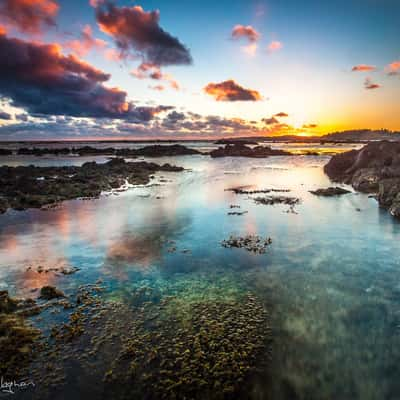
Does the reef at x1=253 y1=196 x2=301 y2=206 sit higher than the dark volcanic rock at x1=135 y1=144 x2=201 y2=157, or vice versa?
the dark volcanic rock at x1=135 y1=144 x2=201 y2=157

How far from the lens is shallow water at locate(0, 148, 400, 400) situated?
8.97 metres

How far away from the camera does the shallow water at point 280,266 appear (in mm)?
8969

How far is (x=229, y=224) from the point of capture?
24.1 m

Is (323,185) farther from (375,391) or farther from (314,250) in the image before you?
(375,391)

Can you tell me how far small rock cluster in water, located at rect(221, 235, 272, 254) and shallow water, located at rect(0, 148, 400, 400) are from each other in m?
0.51

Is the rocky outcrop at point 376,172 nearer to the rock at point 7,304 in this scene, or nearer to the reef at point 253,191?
the reef at point 253,191

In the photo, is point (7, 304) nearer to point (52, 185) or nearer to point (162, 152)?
point (52, 185)

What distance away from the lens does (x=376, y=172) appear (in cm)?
3969

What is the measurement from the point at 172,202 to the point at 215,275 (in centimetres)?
1961

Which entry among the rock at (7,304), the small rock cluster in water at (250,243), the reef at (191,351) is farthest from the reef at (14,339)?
the small rock cluster in water at (250,243)

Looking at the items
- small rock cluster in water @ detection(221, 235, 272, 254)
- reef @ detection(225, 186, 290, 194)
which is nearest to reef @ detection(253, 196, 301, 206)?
reef @ detection(225, 186, 290, 194)

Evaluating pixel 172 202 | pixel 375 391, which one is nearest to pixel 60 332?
pixel 375 391

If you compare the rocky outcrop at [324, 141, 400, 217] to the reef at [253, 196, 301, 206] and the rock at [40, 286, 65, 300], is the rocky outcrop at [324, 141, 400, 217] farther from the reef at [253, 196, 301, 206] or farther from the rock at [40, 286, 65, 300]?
the rock at [40, 286, 65, 300]
